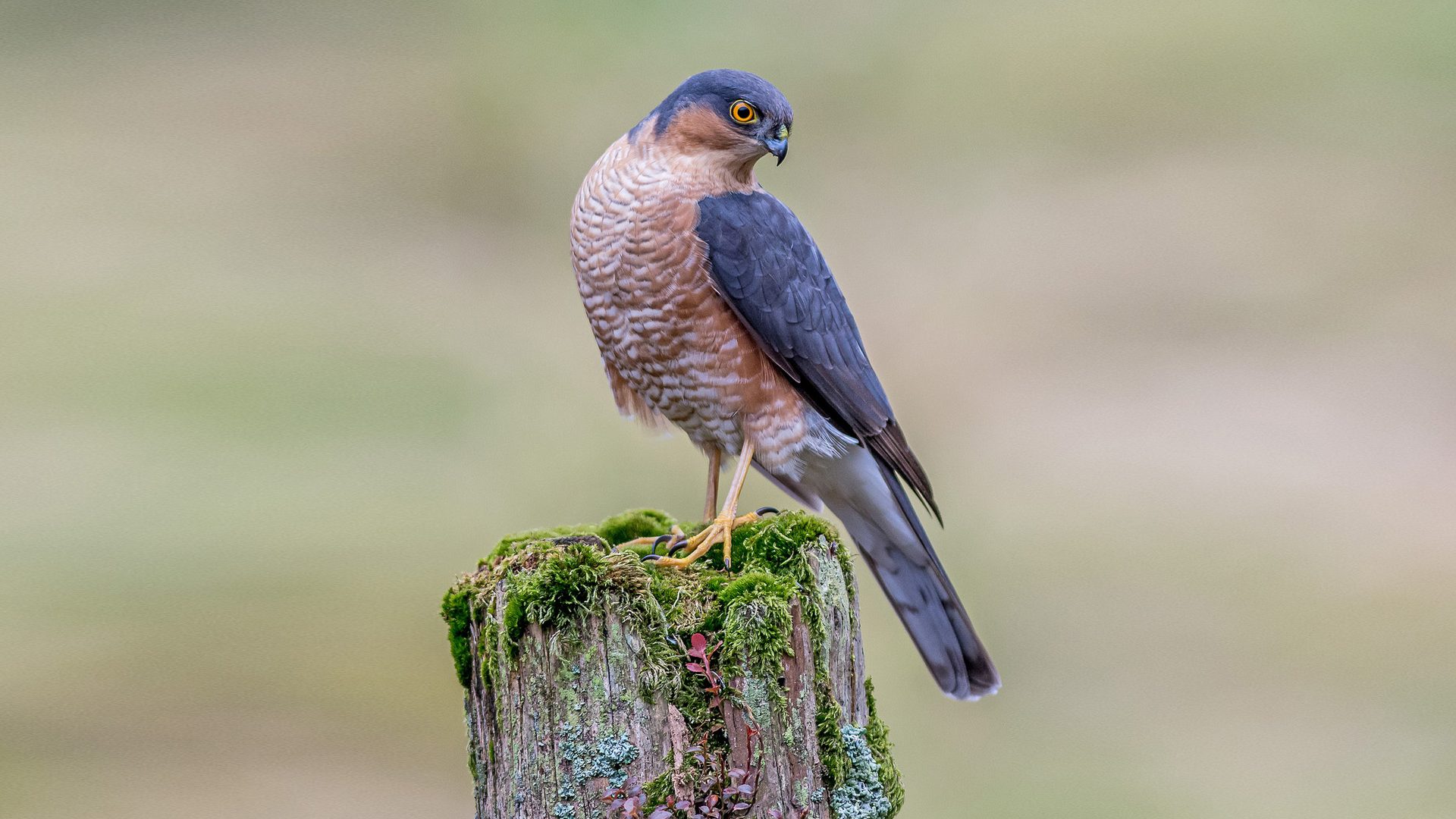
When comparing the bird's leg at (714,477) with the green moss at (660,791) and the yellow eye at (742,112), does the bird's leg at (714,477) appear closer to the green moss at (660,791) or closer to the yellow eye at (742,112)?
the yellow eye at (742,112)

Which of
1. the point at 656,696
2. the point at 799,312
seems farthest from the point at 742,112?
the point at 656,696

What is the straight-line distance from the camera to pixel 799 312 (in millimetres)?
4109

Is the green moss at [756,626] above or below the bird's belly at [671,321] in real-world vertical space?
below

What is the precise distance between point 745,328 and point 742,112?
2.30 ft

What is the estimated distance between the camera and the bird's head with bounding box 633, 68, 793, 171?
3975 millimetres

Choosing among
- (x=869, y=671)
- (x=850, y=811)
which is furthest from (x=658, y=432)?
(x=869, y=671)

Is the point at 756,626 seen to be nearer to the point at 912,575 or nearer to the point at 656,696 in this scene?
the point at 656,696

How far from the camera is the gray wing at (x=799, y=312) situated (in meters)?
4.00

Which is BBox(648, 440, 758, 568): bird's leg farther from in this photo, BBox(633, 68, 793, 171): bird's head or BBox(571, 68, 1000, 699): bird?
BBox(633, 68, 793, 171): bird's head

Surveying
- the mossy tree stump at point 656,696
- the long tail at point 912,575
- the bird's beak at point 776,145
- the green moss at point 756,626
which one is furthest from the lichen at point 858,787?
the bird's beak at point 776,145

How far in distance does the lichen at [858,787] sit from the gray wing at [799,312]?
4.24ft

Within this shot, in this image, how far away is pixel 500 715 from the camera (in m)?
3.06

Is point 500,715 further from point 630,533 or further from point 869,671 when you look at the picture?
point 869,671

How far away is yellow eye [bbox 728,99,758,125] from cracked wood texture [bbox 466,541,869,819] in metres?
1.68
